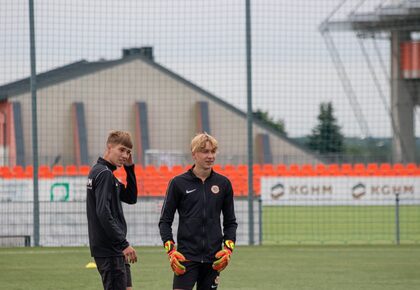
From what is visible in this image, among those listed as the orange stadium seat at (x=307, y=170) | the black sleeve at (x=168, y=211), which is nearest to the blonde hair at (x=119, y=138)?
the black sleeve at (x=168, y=211)

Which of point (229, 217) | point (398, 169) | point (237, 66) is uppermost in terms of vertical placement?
point (237, 66)

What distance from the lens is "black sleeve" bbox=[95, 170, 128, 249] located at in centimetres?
650

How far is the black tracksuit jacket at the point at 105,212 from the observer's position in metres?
6.52

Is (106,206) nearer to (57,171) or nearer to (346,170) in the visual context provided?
(57,171)

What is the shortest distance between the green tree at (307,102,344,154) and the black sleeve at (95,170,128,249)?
12.0 metres

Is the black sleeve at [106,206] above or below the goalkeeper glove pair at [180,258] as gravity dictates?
above

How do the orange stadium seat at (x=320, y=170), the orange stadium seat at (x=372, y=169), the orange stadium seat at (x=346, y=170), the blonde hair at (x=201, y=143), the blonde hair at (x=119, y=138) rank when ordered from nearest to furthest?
the blonde hair at (x=201, y=143)
the blonde hair at (x=119, y=138)
the orange stadium seat at (x=346, y=170)
the orange stadium seat at (x=320, y=170)
the orange stadium seat at (x=372, y=169)

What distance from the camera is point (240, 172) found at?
24.0 metres

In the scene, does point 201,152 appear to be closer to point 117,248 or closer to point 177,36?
point 117,248

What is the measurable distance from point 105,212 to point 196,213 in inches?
25.0

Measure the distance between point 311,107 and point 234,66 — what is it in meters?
1.72

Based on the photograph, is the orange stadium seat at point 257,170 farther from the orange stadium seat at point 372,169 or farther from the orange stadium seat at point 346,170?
the orange stadium seat at point 372,169

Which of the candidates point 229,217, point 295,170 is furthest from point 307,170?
point 229,217

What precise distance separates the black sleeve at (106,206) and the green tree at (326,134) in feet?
39.4
